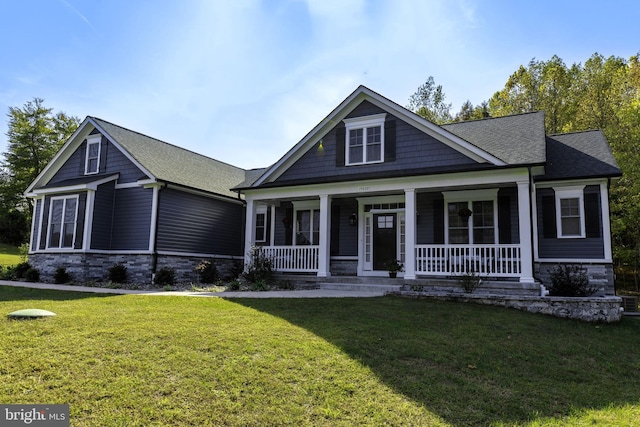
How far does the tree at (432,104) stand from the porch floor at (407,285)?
21.1m

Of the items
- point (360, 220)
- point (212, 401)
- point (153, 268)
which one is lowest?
point (212, 401)

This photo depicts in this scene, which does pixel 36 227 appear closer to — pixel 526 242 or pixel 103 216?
pixel 103 216

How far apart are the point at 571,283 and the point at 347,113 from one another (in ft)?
27.0

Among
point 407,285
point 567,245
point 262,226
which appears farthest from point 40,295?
point 567,245

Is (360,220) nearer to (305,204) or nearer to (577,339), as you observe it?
(305,204)

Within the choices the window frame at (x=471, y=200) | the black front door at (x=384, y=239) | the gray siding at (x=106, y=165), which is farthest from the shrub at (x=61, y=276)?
the window frame at (x=471, y=200)

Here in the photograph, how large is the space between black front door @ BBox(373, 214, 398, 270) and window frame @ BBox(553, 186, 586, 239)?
4754 millimetres

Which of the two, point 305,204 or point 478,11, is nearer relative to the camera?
point 478,11

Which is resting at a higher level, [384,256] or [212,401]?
[384,256]

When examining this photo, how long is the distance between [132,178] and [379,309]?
1133 centimetres

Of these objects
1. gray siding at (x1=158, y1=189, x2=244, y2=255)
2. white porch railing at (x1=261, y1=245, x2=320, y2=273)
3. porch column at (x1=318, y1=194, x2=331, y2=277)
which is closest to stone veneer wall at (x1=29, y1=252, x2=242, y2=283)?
gray siding at (x1=158, y1=189, x2=244, y2=255)

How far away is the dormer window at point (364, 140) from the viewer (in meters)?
13.6

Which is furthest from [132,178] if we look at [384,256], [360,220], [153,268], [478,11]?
[478,11]

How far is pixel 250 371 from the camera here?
476 cm
